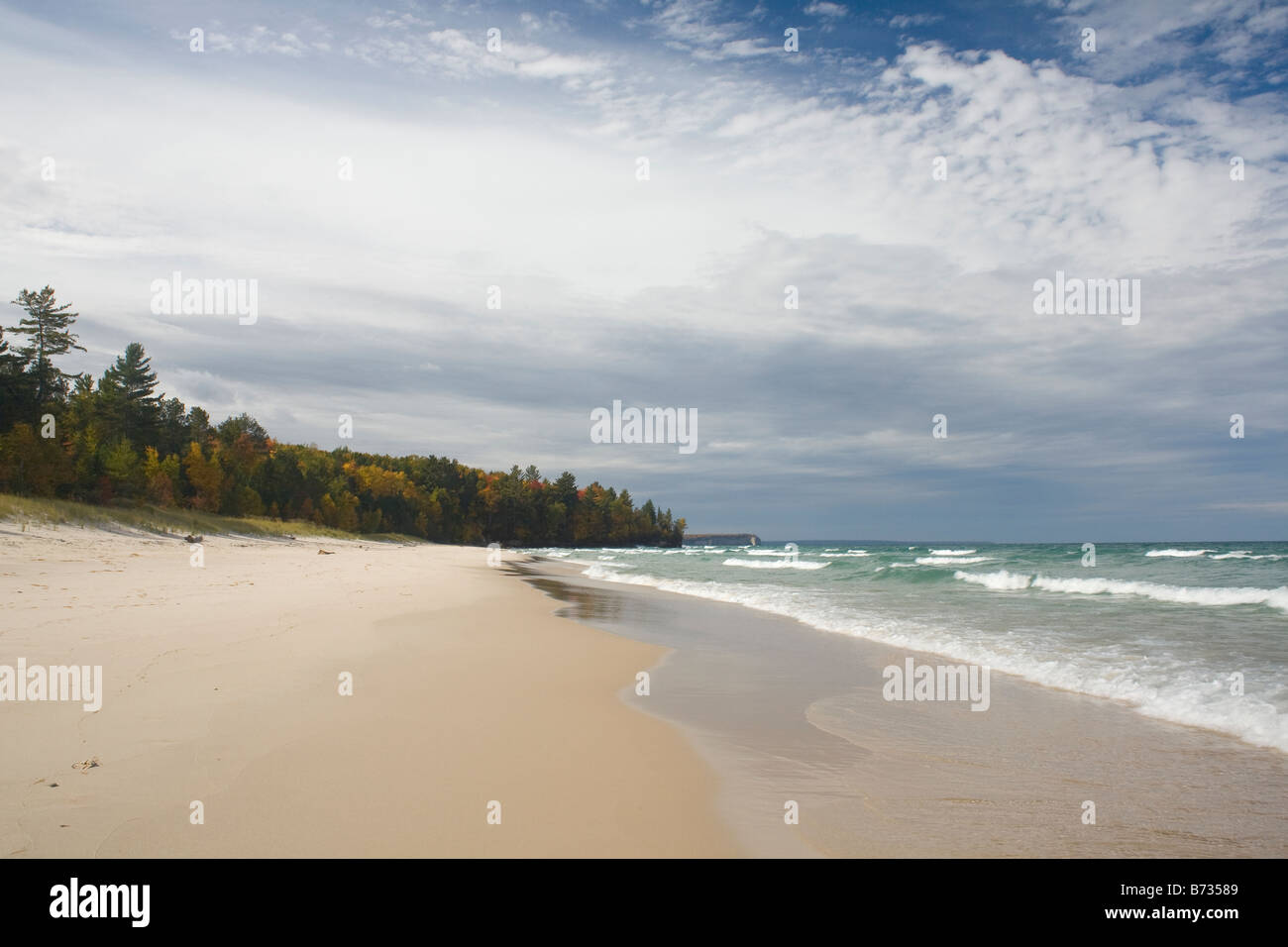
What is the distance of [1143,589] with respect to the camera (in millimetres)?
22328

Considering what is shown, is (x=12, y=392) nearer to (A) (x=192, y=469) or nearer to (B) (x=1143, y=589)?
(A) (x=192, y=469)

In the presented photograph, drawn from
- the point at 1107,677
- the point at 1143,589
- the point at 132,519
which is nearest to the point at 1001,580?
the point at 1143,589

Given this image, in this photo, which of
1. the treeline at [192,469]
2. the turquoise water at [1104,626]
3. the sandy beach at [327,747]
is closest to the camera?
the sandy beach at [327,747]

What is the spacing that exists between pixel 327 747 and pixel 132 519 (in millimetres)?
35890

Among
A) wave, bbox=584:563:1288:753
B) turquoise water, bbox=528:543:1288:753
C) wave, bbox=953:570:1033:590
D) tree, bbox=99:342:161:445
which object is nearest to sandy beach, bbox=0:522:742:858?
wave, bbox=584:563:1288:753

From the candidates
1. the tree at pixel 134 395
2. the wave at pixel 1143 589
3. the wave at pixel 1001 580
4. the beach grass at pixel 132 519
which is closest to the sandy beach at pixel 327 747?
the wave at pixel 1143 589

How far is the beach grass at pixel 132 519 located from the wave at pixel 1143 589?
119 ft

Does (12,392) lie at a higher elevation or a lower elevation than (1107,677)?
higher

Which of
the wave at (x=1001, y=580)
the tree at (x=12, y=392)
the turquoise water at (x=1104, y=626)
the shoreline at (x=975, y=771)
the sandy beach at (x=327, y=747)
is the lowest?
the wave at (x=1001, y=580)

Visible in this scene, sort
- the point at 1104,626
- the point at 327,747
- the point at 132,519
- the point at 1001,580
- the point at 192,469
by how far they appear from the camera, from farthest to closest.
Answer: the point at 192,469
the point at 132,519
the point at 1001,580
the point at 1104,626
the point at 327,747

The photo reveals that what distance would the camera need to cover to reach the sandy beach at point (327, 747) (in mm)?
3660

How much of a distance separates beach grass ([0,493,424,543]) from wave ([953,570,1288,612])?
119 ft

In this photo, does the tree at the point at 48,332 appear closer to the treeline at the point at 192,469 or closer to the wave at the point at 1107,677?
the treeline at the point at 192,469
